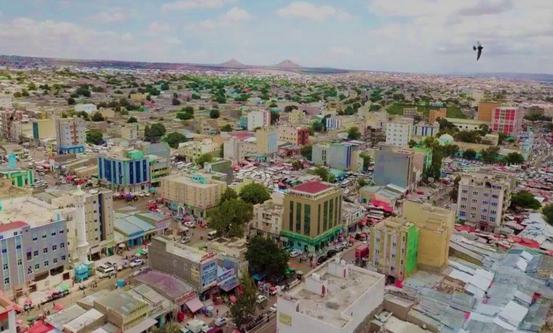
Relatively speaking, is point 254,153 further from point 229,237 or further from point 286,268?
point 286,268

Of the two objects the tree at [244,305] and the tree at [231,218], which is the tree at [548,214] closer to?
the tree at [231,218]

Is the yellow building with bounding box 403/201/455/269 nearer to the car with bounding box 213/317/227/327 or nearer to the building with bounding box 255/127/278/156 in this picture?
the car with bounding box 213/317/227/327

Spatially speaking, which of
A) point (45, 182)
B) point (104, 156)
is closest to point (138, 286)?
point (104, 156)

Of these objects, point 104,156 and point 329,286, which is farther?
point 104,156

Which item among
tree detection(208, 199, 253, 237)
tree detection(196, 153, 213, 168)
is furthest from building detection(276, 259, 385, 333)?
tree detection(196, 153, 213, 168)

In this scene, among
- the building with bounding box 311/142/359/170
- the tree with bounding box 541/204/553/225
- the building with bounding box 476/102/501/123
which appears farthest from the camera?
the building with bounding box 476/102/501/123

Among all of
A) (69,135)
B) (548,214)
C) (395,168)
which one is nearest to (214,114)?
(69,135)
